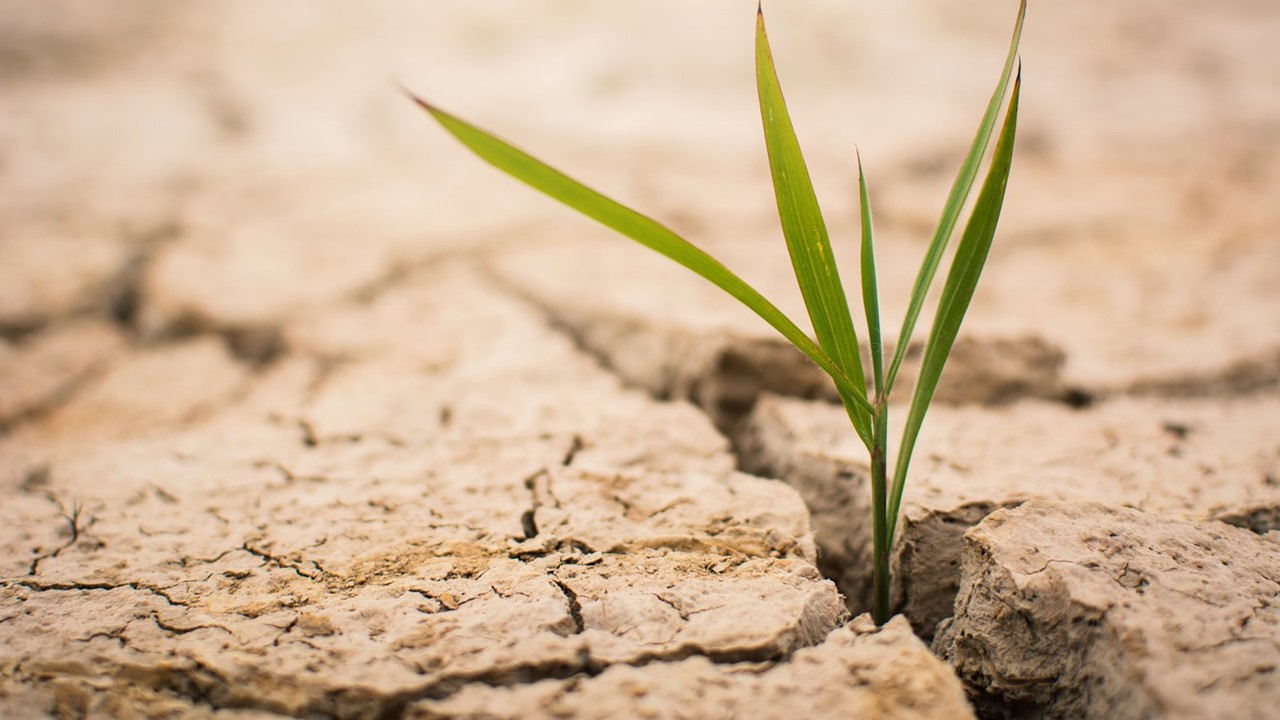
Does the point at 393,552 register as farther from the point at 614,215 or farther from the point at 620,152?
the point at 620,152

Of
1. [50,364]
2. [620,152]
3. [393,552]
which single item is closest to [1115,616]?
[393,552]

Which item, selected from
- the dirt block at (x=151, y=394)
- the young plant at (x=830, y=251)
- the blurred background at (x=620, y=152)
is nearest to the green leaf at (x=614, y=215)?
the young plant at (x=830, y=251)

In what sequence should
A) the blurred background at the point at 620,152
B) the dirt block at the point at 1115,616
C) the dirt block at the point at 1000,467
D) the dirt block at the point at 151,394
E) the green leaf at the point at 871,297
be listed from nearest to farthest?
the dirt block at the point at 1115,616
the green leaf at the point at 871,297
the dirt block at the point at 1000,467
the dirt block at the point at 151,394
the blurred background at the point at 620,152

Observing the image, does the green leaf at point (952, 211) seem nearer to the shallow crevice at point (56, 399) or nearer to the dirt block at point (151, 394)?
the dirt block at point (151, 394)

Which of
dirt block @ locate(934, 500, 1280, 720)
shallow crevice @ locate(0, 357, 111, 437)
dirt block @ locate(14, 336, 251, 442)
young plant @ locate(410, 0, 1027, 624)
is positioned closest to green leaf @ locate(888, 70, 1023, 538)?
young plant @ locate(410, 0, 1027, 624)

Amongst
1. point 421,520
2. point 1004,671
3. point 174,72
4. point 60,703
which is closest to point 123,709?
point 60,703

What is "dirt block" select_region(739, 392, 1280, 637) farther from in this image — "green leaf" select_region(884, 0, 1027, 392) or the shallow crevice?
the shallow crevice
